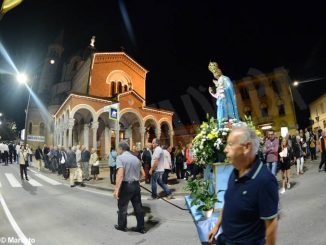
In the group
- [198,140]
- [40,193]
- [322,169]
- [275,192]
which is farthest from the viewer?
[322,169]

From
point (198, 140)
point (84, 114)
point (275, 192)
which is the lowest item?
point (275, 192)

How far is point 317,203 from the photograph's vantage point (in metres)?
7.43

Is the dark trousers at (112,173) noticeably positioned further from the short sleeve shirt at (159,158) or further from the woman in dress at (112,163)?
the short sleeve shirt at (159,158)

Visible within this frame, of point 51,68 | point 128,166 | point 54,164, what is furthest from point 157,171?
point 51,68

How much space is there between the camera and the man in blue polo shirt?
2.24 meters

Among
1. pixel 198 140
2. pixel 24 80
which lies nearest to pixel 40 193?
pixel 198 140

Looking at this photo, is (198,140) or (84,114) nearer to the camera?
(198,140)

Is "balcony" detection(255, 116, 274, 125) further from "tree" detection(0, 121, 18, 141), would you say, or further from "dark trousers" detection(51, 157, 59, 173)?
"tree" detection(0, 121, 18, 141)

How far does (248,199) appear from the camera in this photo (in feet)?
7.55

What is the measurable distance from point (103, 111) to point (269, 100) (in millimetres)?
26340

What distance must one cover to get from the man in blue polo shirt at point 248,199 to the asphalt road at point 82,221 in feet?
11.2

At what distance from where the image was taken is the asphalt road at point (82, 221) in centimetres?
593

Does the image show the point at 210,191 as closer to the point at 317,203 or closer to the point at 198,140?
the point at 198,140

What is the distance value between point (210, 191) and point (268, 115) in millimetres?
37313
